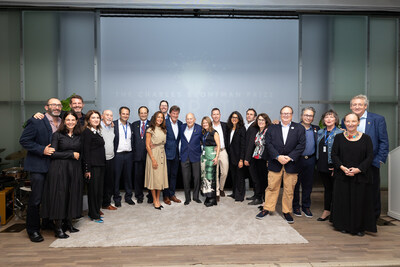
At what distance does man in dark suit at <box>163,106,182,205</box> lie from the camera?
4.94 m

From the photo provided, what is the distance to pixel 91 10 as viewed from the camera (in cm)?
629

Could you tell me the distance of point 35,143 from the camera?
3375 millimetres

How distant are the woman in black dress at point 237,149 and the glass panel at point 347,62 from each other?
2.81m

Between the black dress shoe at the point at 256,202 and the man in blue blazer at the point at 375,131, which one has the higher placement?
the man in blue blazer at the point at 375,131

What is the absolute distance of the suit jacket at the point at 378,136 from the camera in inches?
152

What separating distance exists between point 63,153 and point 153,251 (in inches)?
58.7

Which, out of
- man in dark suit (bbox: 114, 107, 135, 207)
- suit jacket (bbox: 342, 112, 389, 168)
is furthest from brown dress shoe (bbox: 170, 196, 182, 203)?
suit jacket (bbox: 342, 112, 389, 168)

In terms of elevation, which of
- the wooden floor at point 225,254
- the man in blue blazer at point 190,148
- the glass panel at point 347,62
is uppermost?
the glass panel at point 347,62

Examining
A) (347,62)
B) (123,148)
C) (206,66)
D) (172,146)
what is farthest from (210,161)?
(347,62)

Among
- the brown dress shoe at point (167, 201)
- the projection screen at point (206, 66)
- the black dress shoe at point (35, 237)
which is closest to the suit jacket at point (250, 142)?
the brown dress shoe at point (167, 201)

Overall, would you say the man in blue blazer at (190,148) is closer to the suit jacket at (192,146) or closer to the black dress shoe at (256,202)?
the suit jacket at (192,146)

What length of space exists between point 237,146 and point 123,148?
6.22ft

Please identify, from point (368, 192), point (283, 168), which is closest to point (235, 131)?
point (283, 168)

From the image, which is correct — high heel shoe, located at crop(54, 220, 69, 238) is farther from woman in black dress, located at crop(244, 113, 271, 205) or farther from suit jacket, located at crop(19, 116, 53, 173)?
woman in black dress, located at crop(244, 113, 271, 205)
